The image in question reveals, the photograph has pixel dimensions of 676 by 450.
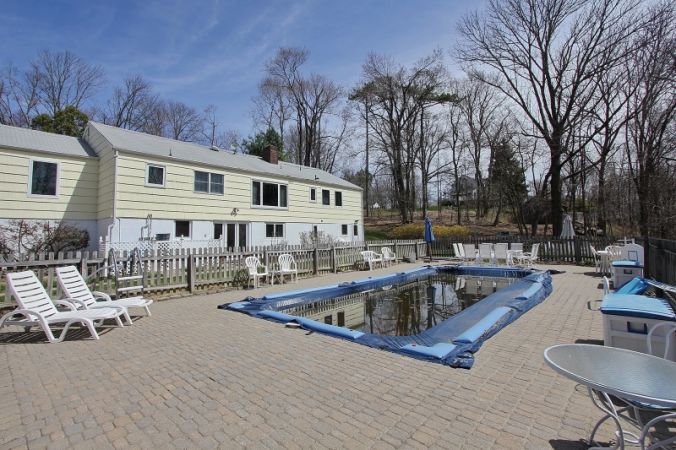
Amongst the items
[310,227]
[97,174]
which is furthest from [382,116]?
[97,174]

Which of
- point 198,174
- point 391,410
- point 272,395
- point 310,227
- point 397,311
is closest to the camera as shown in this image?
point 391,410

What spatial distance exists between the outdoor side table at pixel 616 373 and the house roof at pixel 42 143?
18.7 metres

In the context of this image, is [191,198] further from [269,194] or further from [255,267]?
[255,267]

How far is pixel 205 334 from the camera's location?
5812mm

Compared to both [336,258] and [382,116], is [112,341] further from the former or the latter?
[382,116]

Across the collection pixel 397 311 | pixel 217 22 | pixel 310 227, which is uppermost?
pixel 217 22

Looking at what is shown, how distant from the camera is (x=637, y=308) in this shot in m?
3.75

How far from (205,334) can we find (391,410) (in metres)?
3.88

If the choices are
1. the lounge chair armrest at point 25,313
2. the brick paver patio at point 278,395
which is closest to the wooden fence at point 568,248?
the brick paver patio at point 278,395

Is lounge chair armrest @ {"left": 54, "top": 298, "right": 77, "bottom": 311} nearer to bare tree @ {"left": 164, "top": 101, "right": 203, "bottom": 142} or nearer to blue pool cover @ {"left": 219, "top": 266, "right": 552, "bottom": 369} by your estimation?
blue pool cover @ {"left": 219, "top": 266, "right": 552, "bottom": 369}

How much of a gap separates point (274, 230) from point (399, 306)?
12392 mm

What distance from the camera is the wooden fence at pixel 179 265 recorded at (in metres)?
7.52

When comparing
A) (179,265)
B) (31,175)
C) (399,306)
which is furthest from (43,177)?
(399,306)

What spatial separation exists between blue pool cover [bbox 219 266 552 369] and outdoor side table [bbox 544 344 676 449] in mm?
1846
